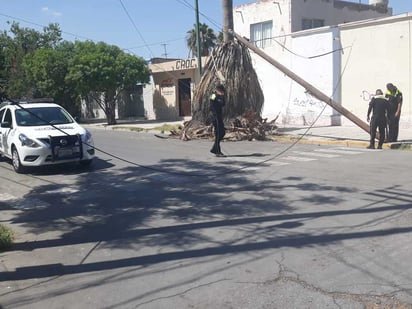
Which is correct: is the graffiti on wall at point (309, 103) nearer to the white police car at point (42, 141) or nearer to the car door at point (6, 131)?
the white police car at point (42, 141)

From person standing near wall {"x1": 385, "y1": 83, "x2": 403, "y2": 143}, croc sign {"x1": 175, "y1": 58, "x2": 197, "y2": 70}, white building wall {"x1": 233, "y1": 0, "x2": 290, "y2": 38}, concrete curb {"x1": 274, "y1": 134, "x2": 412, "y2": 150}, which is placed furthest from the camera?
croc sign {"x1": 175, "y1": 58, "x2": 197, "y2": 70}

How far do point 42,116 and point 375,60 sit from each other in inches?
529

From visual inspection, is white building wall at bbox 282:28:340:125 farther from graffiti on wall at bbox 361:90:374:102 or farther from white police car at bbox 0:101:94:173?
white police car at bbox 0:101:94:173

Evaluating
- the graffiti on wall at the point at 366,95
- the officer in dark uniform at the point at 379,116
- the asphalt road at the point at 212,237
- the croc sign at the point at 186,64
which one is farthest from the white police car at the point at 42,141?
the croc sign at the point at 186,64

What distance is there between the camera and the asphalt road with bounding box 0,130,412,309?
466cm

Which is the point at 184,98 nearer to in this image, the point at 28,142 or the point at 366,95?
the point at 366,95

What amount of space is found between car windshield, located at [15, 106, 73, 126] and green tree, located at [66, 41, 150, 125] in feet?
60.8

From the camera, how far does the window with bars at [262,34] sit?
88.6 ft

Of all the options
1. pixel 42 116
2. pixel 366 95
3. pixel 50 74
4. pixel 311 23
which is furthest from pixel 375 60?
pixel 50 74

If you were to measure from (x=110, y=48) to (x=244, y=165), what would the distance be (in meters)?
23.8

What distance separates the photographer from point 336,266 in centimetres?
Result: 513

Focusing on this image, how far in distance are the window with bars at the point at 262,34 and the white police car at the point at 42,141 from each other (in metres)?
16.3

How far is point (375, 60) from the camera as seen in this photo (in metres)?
20.4

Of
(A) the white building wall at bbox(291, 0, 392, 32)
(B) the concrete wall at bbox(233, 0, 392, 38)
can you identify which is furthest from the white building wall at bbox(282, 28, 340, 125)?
(A) the white building wall at bbox(291, 0, 392, 32)
